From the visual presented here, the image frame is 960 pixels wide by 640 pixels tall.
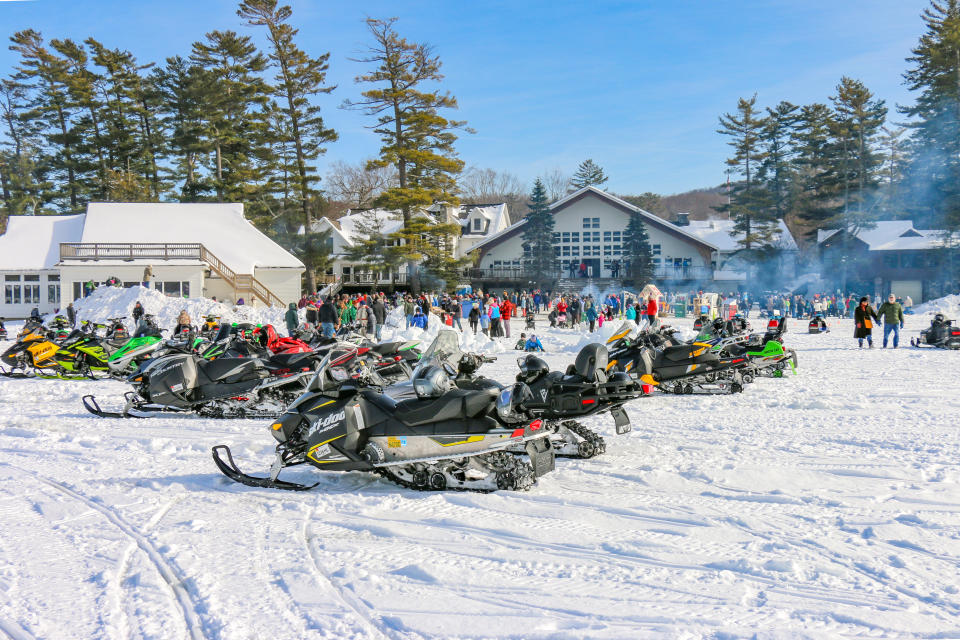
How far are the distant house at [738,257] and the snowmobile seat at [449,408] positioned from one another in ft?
140

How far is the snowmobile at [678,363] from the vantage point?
9930mm

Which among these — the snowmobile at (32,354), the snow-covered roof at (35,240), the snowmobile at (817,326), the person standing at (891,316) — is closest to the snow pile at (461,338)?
the snowmobile at (32,354)

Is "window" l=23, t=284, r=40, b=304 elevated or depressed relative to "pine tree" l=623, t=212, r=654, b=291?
depressed

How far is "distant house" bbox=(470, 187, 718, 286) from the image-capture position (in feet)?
152

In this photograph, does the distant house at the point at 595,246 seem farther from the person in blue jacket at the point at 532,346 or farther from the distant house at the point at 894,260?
the person in blue jacket at the point at 532,346

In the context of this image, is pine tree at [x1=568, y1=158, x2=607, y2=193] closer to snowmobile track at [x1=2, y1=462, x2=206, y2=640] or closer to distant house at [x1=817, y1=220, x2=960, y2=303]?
distant house at [x1=817, y1=220, x2=960, y2=303]

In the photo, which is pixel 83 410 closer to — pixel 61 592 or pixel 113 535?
pixel 113 535

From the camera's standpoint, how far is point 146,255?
32.1 meters

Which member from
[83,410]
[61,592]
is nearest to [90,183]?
[83,410]

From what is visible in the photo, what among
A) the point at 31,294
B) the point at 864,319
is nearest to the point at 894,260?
the point at 864,319

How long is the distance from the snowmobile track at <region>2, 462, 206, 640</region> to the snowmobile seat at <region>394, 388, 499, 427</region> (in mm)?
1948

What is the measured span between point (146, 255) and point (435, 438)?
30.6 metres

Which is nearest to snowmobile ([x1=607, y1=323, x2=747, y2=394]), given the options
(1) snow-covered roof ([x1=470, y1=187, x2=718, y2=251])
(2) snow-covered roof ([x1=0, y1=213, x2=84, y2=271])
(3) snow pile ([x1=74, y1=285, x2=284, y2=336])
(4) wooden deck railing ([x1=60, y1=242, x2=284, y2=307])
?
(3) snow pile ([x1=74, y1=285, x2=284, y2=336])

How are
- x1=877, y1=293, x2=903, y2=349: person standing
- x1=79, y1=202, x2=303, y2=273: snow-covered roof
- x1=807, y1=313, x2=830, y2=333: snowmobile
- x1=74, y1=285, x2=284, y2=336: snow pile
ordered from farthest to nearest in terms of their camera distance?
x1=79, y1=202, x2=303, y2=273: snow-covered roof
x1=74, y1=285, x2=284, y2=336: snow pile
x1=807, y1=313, x2=830, y2=333: snowmobile
x1=877, y1=293, x2=903, y2=349: person standing
